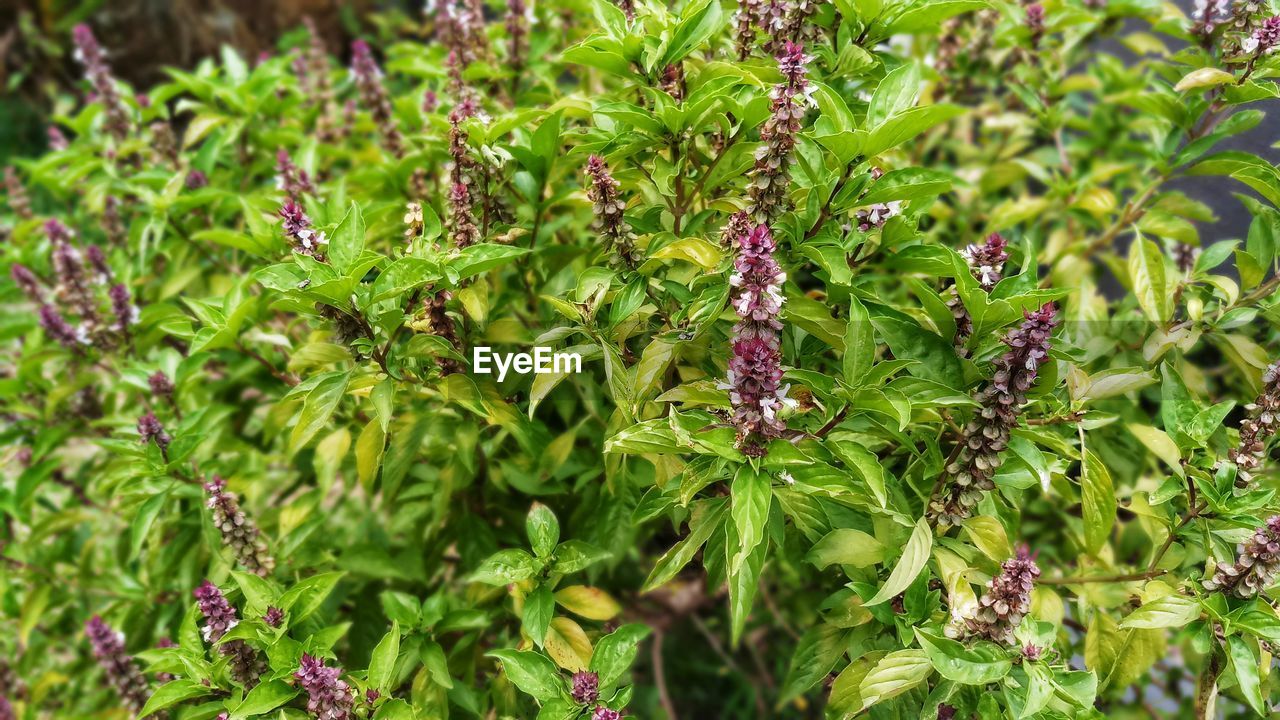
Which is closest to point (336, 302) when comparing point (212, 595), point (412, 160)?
point (212, 595)

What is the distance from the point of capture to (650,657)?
386 centimetres

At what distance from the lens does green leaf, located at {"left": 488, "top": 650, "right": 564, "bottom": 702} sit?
5.30 feet

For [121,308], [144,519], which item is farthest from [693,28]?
[121,308]

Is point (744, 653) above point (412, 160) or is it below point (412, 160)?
below

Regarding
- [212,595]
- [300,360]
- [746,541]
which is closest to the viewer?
[746,541]

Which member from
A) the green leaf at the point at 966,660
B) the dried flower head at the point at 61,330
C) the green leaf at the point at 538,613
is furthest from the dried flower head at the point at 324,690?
the dried flower head at the point at 61,330

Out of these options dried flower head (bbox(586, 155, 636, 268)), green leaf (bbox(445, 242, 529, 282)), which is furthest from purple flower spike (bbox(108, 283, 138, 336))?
dried flower head (bbox(586, 155, 636, 268))

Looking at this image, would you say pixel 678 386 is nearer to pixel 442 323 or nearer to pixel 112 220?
pixel 442 323

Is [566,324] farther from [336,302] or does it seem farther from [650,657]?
[650,657]

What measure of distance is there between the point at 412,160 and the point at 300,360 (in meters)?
0.72

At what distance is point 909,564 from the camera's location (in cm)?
152

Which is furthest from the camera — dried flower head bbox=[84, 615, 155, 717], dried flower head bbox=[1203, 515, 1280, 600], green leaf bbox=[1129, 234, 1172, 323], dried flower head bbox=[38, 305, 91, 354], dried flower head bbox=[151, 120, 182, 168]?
dried flower head bbox=[151, 120, 182, 168]

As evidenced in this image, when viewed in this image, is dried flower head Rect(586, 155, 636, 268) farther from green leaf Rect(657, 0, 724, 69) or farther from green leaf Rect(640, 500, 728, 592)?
green leaf Rect(640, 500, 728, 592)

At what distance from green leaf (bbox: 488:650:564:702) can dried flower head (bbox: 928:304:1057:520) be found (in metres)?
0.83
